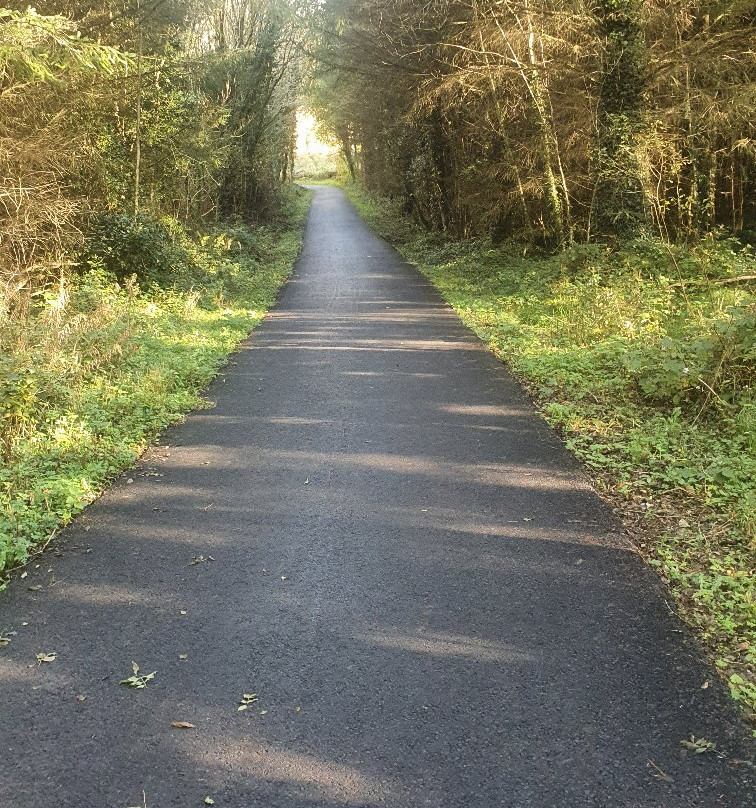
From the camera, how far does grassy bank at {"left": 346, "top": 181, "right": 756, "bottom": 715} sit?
442 centimetres

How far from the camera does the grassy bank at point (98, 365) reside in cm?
574

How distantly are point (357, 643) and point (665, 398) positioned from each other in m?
5.13

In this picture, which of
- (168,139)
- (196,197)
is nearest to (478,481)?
(168,139)

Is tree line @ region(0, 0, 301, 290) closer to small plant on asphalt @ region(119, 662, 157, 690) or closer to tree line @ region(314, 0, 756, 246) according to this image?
tree line @ region(314, 0, 756, 246)

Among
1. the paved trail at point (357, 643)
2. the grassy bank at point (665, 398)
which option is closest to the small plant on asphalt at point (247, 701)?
the paved trail at point (357, 643)

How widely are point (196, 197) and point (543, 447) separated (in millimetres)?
18701

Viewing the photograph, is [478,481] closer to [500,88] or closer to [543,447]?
[543,447]

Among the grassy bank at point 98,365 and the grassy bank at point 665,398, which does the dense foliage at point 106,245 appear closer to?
the grassy bank at point 98,365

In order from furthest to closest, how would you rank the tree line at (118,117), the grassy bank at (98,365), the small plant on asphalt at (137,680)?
the tree line at (118,117), the grassy bank at (98,365), the small plant on asphalt at (137,680)

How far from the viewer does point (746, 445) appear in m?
6.25

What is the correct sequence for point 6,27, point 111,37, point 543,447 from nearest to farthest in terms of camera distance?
point 543,447 < point 6,27 < point 111,37

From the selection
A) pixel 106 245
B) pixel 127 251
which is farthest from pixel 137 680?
pixel 127 251

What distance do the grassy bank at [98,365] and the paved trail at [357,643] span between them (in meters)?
0.41

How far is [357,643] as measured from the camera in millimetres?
3791
